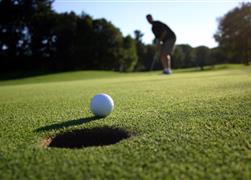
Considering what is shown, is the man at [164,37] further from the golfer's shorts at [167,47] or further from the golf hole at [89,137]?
the golf hole at [89,137]

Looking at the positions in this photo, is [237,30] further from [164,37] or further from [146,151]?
[146,151]

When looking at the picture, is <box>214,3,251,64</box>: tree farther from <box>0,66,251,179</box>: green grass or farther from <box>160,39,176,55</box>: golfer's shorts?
<box>0,66,251,179</box>: green grass

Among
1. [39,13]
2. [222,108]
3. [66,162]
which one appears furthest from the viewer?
[39,13]

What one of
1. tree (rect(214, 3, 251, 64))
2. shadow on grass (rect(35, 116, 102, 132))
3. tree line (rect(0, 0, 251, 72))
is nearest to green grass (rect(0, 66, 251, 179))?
shadow on grass (rect(35, 116, 102, 132))

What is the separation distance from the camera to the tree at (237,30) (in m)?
45.1

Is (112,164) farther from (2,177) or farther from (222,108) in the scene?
(222,108)

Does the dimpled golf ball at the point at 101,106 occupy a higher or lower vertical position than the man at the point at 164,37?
lower

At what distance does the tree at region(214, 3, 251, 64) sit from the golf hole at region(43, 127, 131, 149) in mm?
47269

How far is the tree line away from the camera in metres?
42.1

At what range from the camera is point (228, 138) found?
6.38ft

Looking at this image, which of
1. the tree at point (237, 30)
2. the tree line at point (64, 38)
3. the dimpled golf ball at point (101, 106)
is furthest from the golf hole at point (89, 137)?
the tree at point (237, 30)

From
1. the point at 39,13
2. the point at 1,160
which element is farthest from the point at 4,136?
the point at 39,13

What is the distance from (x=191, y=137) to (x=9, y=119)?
2.03 m

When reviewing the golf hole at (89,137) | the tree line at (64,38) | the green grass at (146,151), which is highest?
the tree line at (64,38)
